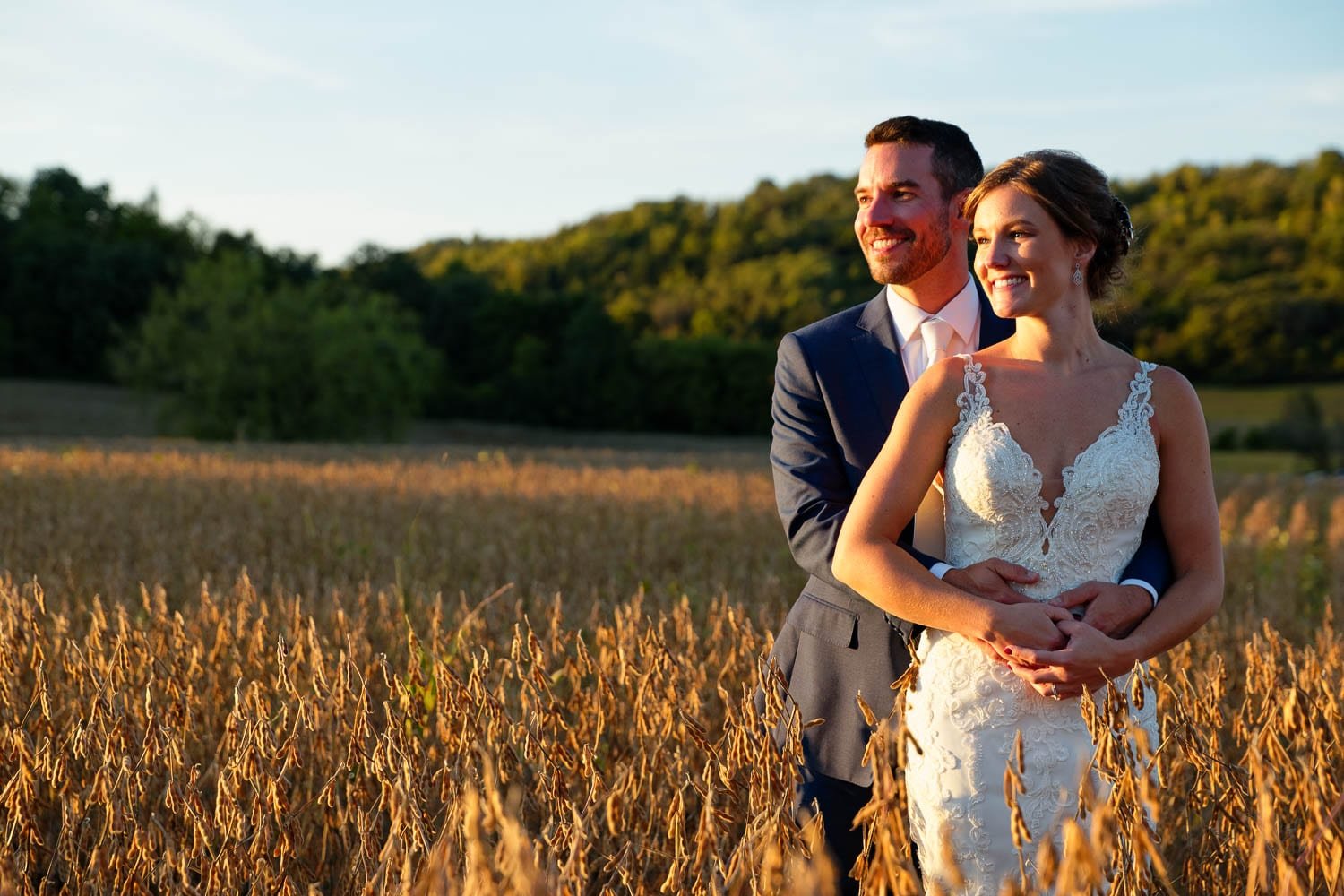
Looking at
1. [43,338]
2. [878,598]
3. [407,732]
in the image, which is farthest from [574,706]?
[43,338]

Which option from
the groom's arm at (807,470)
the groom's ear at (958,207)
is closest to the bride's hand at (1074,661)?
the groom's arm at (807,470)

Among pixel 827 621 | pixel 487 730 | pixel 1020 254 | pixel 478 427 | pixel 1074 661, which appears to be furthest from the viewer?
pixel 478 427

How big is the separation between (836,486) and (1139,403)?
77 cm

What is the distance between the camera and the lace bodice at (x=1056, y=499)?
2510mm

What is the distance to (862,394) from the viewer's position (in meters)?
3.13

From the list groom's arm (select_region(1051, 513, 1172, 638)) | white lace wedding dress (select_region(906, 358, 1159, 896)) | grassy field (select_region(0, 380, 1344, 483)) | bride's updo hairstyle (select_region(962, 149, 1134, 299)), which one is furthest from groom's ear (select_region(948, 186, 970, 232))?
grassy field (select_region(0, 380, 1344, 483))

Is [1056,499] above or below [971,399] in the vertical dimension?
below

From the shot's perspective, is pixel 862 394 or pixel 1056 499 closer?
pixel 1056 499

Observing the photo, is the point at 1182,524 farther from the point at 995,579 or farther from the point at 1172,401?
the point at 995,579

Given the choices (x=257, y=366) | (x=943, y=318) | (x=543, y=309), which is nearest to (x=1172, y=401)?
(x=943, y=318)

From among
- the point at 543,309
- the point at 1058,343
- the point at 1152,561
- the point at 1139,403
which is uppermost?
the point at 543,309

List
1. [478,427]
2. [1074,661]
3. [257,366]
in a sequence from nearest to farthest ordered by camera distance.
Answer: [1074,661], [257,366], [478,427]

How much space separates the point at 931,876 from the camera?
2531 millimetres

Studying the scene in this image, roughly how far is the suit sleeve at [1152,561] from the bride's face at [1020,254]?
0.54 m
